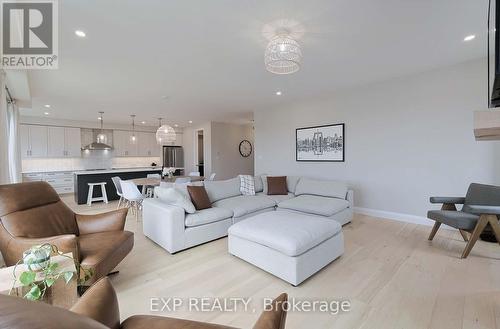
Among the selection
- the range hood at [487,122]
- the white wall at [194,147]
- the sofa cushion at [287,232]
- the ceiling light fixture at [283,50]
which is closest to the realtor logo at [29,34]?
the ceiling light fixture at [283,50]

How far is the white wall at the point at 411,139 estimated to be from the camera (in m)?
3.39

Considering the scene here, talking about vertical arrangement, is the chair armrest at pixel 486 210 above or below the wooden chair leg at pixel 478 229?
above

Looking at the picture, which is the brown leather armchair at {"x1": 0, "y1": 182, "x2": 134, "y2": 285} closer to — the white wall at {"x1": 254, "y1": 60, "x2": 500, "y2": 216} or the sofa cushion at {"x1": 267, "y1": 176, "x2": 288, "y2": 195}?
the sofa cushion at {"x1": 267, "y1": 176, "x2": 288, "y2": 195}

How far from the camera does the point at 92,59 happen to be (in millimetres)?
3068

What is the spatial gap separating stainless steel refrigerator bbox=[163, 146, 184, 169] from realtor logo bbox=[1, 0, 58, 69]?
21.7 feet

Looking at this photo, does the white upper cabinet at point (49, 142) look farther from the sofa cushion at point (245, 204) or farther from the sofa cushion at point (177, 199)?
the sofa cushion at point (245, 204)

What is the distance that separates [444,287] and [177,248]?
2.88 metres

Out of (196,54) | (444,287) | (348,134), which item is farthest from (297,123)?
(444,287)

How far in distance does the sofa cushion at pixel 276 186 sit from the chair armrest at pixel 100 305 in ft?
12.4

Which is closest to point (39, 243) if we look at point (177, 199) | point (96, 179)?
point (177, 199)

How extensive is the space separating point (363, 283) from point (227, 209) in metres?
2.00

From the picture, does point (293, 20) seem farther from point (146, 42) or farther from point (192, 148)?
point (192, 148)

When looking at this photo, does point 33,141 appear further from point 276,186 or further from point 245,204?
point 276,186

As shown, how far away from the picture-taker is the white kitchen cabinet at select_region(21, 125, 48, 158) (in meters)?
6.78
